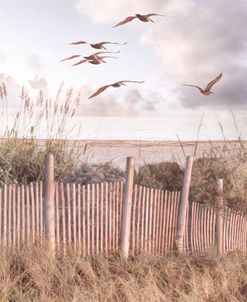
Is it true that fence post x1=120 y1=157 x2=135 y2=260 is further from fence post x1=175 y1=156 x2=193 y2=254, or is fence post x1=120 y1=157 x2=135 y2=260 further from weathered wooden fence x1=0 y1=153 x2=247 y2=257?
fence post x1=175 y1=156 x2=193 y2=254

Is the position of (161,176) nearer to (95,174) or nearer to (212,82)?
(95,174)

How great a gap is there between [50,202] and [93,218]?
0.67 meters

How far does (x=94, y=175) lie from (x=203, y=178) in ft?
6.24

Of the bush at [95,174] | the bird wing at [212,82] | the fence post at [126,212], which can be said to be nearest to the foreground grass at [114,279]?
the fence post at [126,212]

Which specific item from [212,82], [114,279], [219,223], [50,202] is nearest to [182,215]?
[219,223]

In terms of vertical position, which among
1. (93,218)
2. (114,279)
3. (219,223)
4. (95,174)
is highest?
(95,174)

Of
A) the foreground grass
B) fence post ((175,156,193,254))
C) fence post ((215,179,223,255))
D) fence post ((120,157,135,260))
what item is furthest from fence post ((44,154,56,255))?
fence post ((215,179,223,255))

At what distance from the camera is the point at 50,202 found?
667 centimetres

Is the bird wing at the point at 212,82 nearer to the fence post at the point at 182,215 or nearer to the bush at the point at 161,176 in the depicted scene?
the fence post at the point at 182,215

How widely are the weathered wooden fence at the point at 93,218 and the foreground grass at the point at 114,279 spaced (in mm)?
262

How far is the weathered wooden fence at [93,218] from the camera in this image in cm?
668

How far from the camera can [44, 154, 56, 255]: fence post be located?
21.8 ft

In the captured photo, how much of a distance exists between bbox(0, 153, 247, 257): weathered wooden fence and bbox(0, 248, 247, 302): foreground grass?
26cm

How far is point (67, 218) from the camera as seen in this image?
686cm
